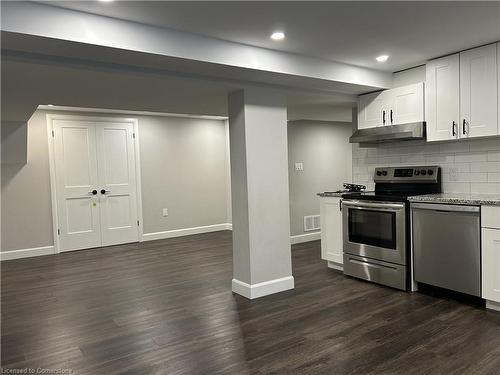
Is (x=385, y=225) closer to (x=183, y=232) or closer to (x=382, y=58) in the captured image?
(x=382, y=58)

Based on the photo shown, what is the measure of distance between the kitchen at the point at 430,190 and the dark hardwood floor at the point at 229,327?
27cm

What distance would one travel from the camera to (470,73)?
348 centimetres

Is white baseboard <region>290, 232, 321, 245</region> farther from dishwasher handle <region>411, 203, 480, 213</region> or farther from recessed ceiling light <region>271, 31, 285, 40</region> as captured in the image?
recessed ceiling light <region>271, 31, 285, 40</region>

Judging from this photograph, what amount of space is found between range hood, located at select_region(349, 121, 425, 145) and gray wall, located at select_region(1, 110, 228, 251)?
3903 millimetres

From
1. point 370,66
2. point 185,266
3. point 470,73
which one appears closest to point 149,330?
point 185,266

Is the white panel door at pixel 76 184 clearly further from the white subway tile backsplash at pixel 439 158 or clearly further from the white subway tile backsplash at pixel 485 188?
the white subway tile backsplash at pixel 485 188

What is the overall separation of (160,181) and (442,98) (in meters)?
5.01

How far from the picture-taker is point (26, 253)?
5.84 metres

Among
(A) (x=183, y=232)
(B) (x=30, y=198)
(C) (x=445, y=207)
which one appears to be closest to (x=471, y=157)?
(C) (x=445, y=207)

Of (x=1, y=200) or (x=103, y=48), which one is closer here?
(x=103, y=48)

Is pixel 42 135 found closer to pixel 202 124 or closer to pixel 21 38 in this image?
pixel 202 124

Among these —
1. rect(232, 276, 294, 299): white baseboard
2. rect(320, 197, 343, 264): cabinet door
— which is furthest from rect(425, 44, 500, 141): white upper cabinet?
rect(232, 276, 294, 299): white baseboard

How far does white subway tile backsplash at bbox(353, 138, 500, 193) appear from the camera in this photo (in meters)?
3.64

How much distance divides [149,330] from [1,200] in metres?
4.03
